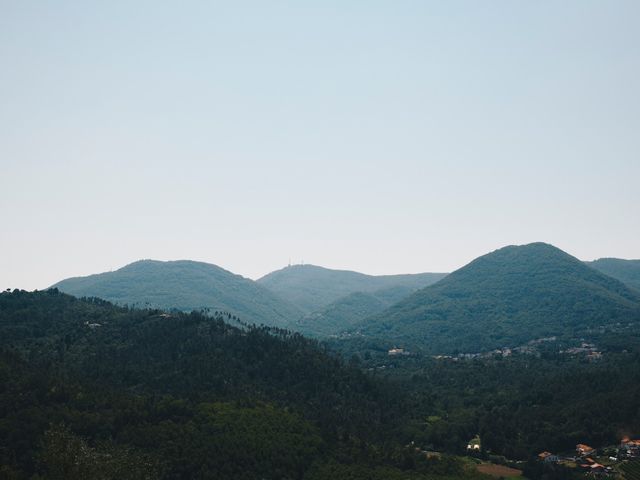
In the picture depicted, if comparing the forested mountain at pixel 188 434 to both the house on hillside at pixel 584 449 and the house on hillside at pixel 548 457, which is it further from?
the house on hillside at pixel 584 449

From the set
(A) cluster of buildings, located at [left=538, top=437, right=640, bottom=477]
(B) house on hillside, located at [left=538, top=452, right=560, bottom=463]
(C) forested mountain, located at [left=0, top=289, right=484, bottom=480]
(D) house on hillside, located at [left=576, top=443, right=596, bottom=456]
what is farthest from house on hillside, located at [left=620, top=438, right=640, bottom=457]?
(C) forested mountain, located at [left=0, top=289, right=484, bottom=480]

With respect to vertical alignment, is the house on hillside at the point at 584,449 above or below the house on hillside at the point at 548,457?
above

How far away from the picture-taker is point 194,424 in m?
152

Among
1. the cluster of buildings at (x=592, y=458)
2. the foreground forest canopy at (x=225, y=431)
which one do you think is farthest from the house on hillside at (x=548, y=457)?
the foreground forest canopy at (x=225, y=431)

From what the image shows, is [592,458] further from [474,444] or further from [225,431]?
[225,431]

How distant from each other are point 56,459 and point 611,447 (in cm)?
14800

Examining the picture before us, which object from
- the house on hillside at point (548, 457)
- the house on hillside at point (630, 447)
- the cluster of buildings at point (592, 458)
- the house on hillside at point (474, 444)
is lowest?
the house on hillside at point (474, 444)

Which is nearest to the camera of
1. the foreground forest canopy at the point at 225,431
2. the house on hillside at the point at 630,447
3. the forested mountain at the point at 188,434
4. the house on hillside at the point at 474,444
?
the foreground forest canopy at the point at 225,431

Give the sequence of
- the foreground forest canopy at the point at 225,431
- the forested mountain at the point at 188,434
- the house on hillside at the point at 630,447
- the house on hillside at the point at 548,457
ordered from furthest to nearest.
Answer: the house on hillside at the point at 548,457
the house on hillside at the point at 630,447
the forested mountain at the point at 188,434
the foreground forest canopy at the point at 225,431

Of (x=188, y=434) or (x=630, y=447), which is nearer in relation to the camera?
(x=188, y=434)

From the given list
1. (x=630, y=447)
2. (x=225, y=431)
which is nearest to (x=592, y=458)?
(x=630, y=447)

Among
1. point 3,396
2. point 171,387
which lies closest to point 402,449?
point 171,387

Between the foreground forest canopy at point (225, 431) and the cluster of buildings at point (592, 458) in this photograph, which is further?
the cluster of buildings at point (592, 458)

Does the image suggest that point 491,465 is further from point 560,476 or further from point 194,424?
point 194,424
